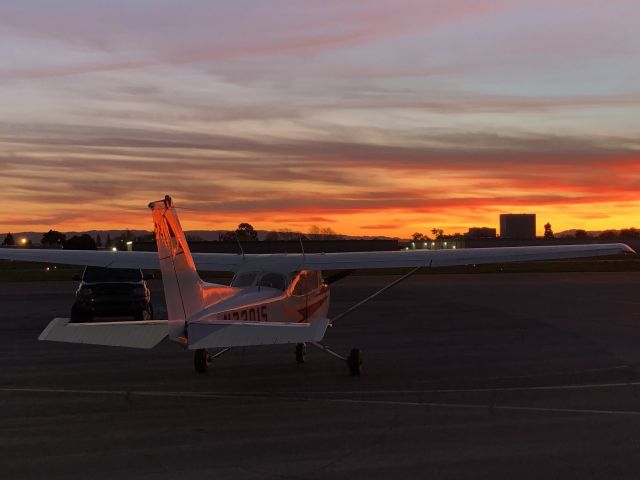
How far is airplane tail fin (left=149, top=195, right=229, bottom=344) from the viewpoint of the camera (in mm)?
9648

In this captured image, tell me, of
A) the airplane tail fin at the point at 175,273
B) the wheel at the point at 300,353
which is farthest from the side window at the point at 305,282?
the airplane tail fin at the point at 175,273

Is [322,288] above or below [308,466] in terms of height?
above

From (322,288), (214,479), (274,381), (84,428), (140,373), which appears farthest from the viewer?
(322,288)

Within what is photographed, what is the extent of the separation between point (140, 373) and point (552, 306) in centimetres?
1608

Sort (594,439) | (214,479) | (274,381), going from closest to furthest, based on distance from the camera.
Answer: (214,479) → (594,439) → (274,381)

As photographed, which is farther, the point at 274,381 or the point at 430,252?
the point at 430,252

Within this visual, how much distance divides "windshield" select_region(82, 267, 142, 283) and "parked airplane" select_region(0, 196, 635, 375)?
473 cm

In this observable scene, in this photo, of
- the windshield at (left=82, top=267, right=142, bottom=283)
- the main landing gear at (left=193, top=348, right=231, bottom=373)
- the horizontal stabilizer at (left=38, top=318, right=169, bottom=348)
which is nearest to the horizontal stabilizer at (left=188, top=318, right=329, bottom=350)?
the horizontal stabilizer at (left=38, top=318, right=169, bottom=348)

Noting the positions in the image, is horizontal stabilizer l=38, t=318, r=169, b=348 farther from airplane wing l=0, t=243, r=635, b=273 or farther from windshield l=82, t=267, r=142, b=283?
windshield l=82, t=267, r=142, b=283

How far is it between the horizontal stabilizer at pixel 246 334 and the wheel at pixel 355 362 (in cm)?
226

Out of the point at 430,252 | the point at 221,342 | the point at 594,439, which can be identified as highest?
the point at 430,252

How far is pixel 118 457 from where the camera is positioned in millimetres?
7137

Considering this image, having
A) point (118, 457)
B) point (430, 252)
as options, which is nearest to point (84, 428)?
point (118, 457)

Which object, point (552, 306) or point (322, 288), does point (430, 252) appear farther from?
point (552, 306)
